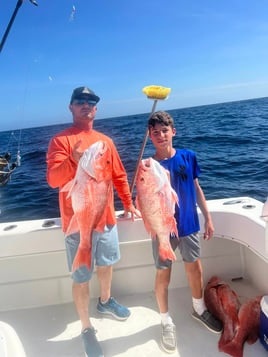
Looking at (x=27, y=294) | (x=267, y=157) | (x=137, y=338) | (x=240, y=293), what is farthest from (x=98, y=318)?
(x=267, y=157)

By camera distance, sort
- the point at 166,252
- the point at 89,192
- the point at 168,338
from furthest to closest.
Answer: the point at 168,338, the point at 166,252, the point at 89,192

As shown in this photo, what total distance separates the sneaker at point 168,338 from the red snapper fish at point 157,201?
741 mm

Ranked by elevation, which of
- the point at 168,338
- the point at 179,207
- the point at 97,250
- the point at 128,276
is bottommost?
the point at 168,338

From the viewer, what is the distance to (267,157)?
36.8 feet

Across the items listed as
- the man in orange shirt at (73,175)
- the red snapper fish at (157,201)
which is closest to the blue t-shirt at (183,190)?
the red snapper fish at (157,201)

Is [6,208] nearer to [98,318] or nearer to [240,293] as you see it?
[98,318]

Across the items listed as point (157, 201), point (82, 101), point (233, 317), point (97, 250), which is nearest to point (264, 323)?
point (233, 317)

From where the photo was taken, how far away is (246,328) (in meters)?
2.47

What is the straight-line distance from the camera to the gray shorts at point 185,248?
7.93ft

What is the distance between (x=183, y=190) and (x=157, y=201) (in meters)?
0.37

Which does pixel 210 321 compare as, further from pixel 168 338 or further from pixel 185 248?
pixel 185 248

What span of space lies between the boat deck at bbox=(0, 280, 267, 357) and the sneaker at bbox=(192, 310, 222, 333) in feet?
0.18

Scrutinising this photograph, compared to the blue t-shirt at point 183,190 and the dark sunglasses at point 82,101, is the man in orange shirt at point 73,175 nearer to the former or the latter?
the dark sunglasses at point 82,101

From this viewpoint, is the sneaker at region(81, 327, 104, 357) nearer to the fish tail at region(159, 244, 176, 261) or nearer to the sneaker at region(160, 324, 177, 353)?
the sneaker at region(160, 324, 177, 353)
